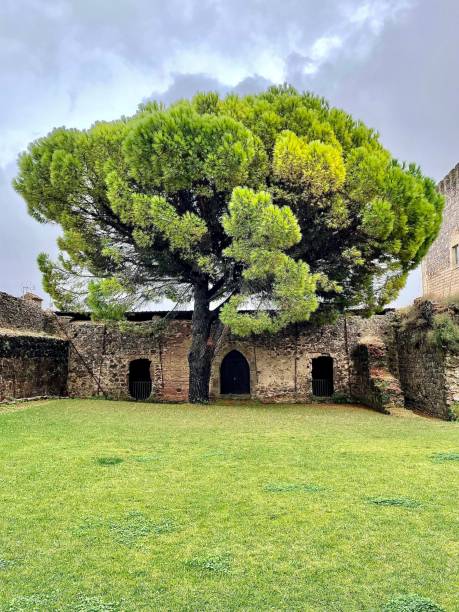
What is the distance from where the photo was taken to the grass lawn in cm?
307

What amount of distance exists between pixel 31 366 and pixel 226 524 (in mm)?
13106

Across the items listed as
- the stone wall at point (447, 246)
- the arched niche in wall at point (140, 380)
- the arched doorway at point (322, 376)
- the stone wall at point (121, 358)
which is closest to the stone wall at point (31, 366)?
the stone wall at point (121, 358)

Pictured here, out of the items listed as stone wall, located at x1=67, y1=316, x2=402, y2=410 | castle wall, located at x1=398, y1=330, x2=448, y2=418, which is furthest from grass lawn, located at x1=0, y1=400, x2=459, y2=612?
stone wall, located at x1=67, y1=316, x2=402, y2=410

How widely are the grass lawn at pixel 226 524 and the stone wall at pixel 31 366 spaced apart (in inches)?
253

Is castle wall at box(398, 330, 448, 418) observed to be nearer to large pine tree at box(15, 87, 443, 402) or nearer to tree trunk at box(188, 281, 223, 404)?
large pine tree at box(15, 87, 443, 402)

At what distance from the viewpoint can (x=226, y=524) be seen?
423 centimetres

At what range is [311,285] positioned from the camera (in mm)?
Result: 13133

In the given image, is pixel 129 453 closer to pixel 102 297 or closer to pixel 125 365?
pixel 102 297

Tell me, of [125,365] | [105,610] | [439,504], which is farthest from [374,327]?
[105,610]

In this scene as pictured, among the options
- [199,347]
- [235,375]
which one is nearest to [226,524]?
[199,347]

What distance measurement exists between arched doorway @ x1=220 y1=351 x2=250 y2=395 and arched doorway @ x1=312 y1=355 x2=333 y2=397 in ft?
8.34

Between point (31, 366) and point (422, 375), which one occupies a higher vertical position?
point (31, 366)

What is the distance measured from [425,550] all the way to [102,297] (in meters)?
12.2

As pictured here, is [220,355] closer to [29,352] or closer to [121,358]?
[121,358]
